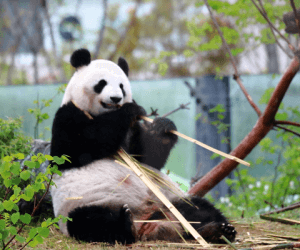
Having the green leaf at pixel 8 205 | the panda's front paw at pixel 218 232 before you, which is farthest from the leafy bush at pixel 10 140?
the panda's front paw at pixel 218 232

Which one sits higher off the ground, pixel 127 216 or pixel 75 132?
pixel 75 132

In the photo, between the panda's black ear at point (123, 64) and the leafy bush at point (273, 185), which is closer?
the panda's black ear at point (123, 64)

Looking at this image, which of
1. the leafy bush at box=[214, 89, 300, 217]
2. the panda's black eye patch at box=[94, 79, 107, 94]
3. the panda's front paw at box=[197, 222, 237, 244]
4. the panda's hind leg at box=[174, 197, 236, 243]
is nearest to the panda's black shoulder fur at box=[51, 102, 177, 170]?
the panda's black eye patch at box=[94, 79, 107, 94]

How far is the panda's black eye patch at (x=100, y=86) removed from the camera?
6.77 ft

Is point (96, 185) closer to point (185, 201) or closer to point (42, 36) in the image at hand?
point (185, 201)

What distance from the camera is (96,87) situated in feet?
6.77

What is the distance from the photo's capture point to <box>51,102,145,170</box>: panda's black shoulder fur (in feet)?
6.58

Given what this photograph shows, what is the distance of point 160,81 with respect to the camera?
568 cm

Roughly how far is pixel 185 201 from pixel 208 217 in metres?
0.17

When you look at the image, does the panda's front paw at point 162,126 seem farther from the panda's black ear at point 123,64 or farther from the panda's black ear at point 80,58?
the panda's black ear at point 80,58

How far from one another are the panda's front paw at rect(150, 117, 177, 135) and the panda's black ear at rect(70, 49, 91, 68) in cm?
64

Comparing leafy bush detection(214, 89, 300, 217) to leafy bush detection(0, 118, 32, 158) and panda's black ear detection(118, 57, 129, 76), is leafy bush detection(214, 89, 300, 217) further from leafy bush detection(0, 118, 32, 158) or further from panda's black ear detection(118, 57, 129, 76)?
leafy bush detection(0, 118, 32, 158)

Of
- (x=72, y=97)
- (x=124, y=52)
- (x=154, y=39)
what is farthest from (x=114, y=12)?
(x=72, y=97)

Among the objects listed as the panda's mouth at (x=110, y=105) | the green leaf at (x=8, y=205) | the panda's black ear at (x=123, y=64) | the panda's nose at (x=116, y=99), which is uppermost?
the panda's black ear at (x=123, y=64)
